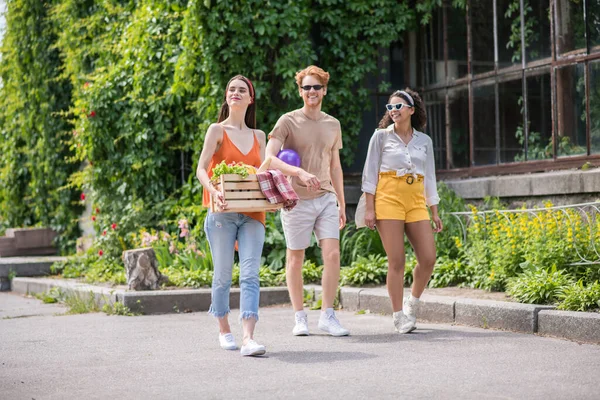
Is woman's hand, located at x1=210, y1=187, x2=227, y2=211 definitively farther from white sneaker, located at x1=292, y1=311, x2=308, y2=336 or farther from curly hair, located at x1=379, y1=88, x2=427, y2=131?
curly hair, located at x1=379, y1=88, x2=427, y2=131

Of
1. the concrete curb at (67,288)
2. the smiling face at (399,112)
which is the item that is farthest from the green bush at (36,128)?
the smiling face at (399,112)

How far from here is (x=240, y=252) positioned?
6.09 m

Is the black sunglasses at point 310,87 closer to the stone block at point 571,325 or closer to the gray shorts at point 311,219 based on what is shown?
the gray shorts at point 311,219

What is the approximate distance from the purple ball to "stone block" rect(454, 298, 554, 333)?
1.94m

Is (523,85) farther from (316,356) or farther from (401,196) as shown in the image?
(316,356)

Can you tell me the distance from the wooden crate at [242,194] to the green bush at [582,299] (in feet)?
7.90

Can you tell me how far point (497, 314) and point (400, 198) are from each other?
1233mm

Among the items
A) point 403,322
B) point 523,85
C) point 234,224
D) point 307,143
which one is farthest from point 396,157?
point 523,85

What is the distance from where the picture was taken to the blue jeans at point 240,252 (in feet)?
19.6

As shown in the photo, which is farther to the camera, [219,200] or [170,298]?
[170,298]

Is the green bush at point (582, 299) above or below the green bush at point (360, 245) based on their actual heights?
below

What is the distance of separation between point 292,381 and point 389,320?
9.53 feet

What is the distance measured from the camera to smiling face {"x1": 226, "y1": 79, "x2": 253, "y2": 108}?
622 centimetres

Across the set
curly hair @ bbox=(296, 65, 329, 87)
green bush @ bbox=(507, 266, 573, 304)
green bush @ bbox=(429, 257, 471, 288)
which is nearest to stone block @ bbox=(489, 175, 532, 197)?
green bush @ bbox=(429, 257, 471, 288)
